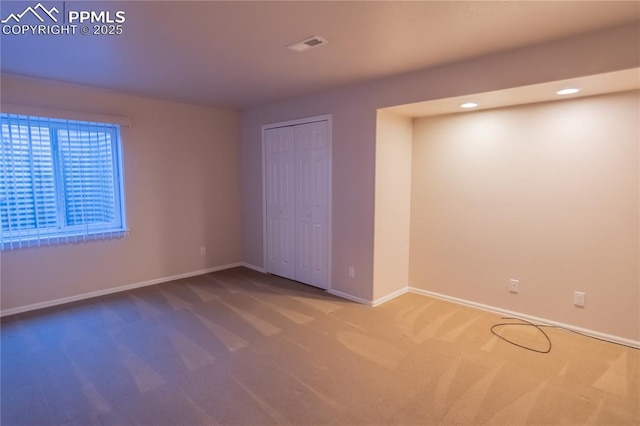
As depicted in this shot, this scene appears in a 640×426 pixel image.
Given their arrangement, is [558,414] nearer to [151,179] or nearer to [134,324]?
[134,324]

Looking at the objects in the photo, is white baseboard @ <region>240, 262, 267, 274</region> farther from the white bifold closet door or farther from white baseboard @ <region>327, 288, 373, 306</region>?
white baseboard @ <region>327, 288, 373, 306</region>

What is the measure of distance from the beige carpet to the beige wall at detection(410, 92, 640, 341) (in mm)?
331

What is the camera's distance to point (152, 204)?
435cm

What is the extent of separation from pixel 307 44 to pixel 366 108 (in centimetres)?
121

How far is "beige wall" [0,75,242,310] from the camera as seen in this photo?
3.52m

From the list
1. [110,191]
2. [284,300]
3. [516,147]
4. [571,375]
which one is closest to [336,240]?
[284,300]

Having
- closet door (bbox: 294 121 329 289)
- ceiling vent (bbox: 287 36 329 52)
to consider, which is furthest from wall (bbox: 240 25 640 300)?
ceiling vent (bbox: 287 36 329 52)

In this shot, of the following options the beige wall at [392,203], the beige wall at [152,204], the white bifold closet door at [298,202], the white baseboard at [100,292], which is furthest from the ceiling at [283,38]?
the white baseboard at [100,292]

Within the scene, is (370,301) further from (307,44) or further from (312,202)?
(307,44)

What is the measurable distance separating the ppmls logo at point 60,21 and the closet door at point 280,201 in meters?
2.40

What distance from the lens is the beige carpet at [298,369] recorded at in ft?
6.63

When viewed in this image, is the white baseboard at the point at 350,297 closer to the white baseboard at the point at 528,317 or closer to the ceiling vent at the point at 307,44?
the white baseboard at the point at 528,317

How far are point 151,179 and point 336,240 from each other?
2.47m

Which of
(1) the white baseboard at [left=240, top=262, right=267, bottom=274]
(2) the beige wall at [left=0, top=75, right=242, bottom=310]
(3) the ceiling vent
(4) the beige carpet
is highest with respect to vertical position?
(3) the ceiling vent
